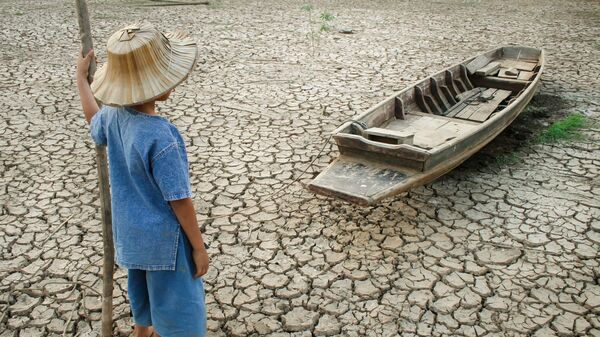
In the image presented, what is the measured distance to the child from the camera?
1.95 m

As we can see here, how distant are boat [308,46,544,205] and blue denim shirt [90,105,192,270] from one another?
189cm

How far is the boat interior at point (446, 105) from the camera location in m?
4.36

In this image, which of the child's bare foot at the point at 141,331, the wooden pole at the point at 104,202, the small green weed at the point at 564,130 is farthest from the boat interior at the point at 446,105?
the child's bare foot at the point at 141,331

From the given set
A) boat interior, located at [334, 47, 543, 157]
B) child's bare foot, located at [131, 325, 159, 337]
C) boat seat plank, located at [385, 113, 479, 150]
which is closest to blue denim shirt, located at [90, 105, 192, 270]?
child's bare foot, located at [131, 325, 159, 337]

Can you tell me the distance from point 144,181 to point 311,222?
226 cm

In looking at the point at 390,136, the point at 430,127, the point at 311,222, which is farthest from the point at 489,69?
the point at 311,222

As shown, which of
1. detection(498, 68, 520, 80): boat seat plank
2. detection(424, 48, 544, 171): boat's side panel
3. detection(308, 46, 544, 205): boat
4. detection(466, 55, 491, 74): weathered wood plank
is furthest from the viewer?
detection(498, 68, 520, 80): boat seat plank

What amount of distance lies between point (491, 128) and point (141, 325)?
3.69 metres

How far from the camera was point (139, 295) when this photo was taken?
7.86 feet

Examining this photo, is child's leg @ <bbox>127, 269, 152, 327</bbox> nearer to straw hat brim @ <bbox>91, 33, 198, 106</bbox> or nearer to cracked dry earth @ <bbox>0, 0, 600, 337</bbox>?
cracked dry earth @ <bbox>0, 0, 600, 337</bbox>

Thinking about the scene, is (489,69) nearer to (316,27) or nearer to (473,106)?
(473,106)

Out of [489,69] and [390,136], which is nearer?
[390,136]

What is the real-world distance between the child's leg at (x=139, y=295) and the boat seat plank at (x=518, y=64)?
21.6 ft

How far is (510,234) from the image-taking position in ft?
13.0
